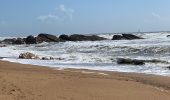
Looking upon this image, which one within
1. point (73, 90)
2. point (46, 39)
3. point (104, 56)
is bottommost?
point (104, 56)

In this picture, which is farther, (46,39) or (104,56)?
(46,39)

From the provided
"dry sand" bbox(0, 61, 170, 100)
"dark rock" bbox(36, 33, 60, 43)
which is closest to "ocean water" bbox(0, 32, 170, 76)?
"dry sand" bbox(0, 61, 170, 100)

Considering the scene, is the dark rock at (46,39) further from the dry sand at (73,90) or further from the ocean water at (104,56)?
the dry sand at (73,90)

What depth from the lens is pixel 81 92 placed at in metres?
9.48

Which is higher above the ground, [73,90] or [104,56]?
[73,90]

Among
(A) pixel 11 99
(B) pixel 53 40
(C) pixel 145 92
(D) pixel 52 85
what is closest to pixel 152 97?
(C) pixel 145 92

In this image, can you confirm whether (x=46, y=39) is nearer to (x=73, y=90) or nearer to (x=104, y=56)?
(x=104, y=56)

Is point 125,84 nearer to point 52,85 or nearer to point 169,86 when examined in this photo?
point 169,86

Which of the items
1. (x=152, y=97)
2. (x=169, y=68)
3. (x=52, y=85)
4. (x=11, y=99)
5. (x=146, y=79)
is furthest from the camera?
(x=169, y=68)

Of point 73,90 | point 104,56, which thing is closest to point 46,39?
point 104,56

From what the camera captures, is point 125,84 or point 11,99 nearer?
point 11,99

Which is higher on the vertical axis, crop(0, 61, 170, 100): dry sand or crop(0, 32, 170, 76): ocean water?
crop(0, 61, 170, 100): dry sand

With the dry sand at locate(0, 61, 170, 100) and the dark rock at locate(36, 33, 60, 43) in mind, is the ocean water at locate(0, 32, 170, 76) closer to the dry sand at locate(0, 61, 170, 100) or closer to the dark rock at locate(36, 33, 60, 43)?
the dry sand at locate(0, 61, 170, 100)

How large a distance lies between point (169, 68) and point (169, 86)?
19.7 feet
